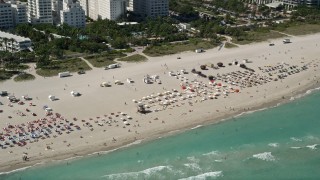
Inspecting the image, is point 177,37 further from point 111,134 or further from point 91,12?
point 111,134

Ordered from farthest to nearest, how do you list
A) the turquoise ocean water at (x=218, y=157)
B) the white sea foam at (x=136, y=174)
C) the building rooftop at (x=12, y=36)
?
1. the building rooftop at (x=12, y=36)
2. the turquoise ocean water at (x=218, y=157)
3. the white sea foam at (x=136, y=174)

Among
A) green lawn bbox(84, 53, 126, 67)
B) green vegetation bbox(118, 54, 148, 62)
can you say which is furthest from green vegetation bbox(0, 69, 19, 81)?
green vegetation bbox(118, 54, 148, 62)

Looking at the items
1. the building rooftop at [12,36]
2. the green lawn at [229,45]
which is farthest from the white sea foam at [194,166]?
the building rooftop at [12,36]

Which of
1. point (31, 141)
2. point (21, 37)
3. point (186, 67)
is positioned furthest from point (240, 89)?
point (21, 37)

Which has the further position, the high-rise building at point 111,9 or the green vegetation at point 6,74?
the high-rise building at point 111,9

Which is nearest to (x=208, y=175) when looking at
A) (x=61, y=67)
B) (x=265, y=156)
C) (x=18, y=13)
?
(x=265, y=156)

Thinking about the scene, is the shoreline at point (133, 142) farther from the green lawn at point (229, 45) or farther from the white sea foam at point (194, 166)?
the green lawn at point (229, 45)

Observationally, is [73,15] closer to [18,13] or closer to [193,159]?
[18,13]
